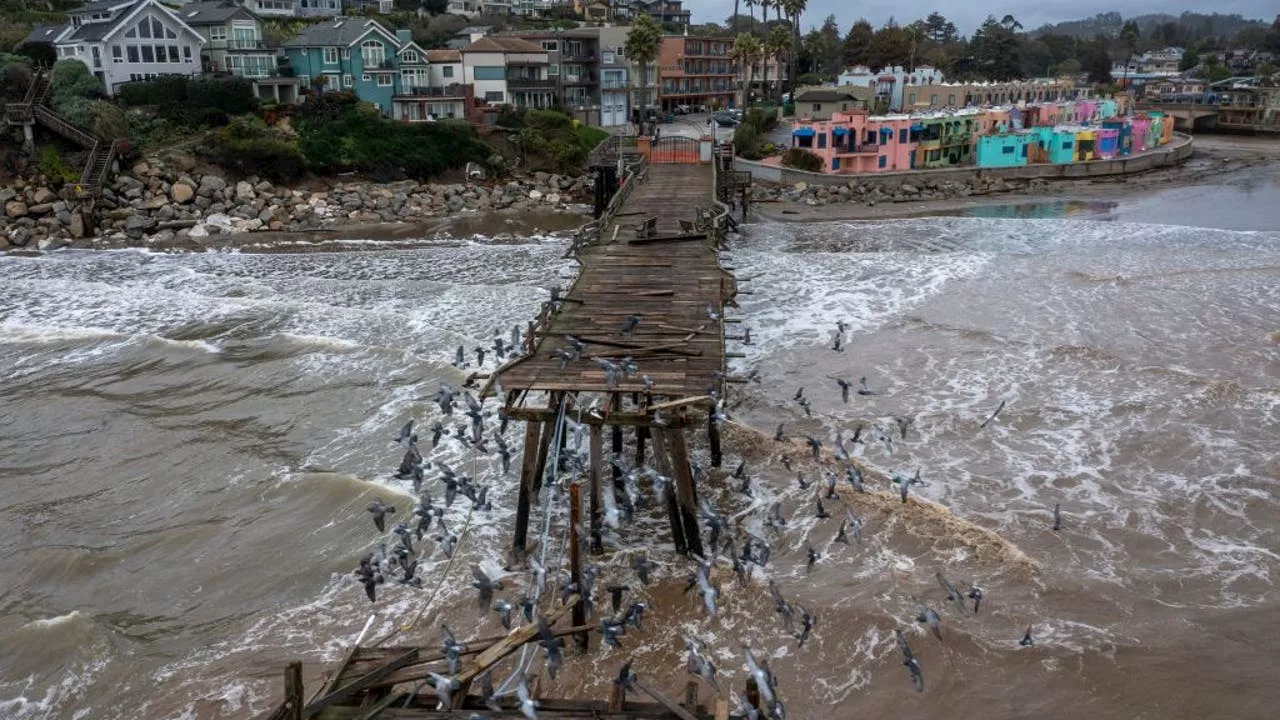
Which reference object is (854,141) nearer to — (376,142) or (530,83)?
(530,83)

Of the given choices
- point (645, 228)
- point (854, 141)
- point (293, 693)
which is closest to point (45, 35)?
point (645, 228)

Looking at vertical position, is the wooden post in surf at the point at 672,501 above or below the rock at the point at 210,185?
below

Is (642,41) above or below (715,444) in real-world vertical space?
above

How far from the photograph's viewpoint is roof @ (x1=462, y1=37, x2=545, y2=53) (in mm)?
55500

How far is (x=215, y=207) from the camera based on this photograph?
40.3 meters

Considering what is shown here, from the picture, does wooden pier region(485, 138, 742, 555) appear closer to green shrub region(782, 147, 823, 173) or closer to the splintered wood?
the splintered wood

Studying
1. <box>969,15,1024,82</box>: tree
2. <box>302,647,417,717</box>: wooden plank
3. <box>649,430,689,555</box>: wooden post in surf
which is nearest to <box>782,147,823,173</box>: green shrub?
<box>649,430,689,555</box>: wooden post in surf

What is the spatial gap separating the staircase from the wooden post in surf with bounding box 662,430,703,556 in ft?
119

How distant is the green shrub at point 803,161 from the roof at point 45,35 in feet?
126

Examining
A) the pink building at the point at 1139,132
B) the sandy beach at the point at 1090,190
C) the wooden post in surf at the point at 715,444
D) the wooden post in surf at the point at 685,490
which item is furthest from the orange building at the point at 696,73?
the wooden post in surf at the point at 685,490

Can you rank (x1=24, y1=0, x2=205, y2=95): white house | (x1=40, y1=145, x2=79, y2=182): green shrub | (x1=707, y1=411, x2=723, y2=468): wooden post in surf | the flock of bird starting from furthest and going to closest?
(x1=24, y1=0, x2=205, y2=95): white house < (x1=40, y1=145, x2=79, y2=182): green shrub < (x1=707, y1=411, x2=723, y2=468): wooden post in surf < the flock of bird

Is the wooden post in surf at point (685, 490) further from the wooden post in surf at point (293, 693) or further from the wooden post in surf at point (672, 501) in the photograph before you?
the wooden post in surf at point (293, 693)

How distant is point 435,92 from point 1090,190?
126 ft

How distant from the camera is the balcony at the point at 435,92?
174 ft
